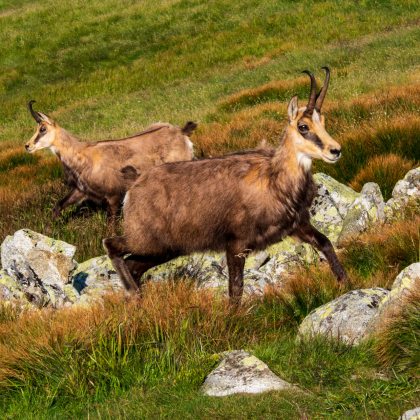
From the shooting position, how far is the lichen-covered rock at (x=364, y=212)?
7094mm

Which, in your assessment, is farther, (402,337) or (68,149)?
(68,149)

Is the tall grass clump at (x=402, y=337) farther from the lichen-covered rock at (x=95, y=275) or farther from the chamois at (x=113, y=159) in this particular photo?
the chamois at (x=113, y=159)

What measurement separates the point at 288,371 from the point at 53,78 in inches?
1090

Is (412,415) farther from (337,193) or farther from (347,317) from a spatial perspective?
(337,193)

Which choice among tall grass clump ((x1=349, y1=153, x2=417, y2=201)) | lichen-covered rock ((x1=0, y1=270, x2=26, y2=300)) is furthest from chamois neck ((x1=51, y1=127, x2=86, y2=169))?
tall grass clump ((x1=349, y1=153, x2=417, y2=201))

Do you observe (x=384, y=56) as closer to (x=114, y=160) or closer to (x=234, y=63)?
(x=234, y=63)

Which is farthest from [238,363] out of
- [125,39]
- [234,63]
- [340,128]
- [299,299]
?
[125,39]

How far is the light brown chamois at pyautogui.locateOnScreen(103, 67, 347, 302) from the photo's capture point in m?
5.71

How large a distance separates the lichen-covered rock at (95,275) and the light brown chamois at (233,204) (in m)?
0.64

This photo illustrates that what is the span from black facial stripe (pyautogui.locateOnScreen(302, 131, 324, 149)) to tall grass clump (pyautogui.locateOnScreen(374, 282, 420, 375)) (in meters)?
2.00

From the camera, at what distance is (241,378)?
368cm

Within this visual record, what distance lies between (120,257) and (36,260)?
1074 millimetres

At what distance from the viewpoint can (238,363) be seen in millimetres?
3863

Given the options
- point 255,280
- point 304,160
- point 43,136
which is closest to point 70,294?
point 255,280
